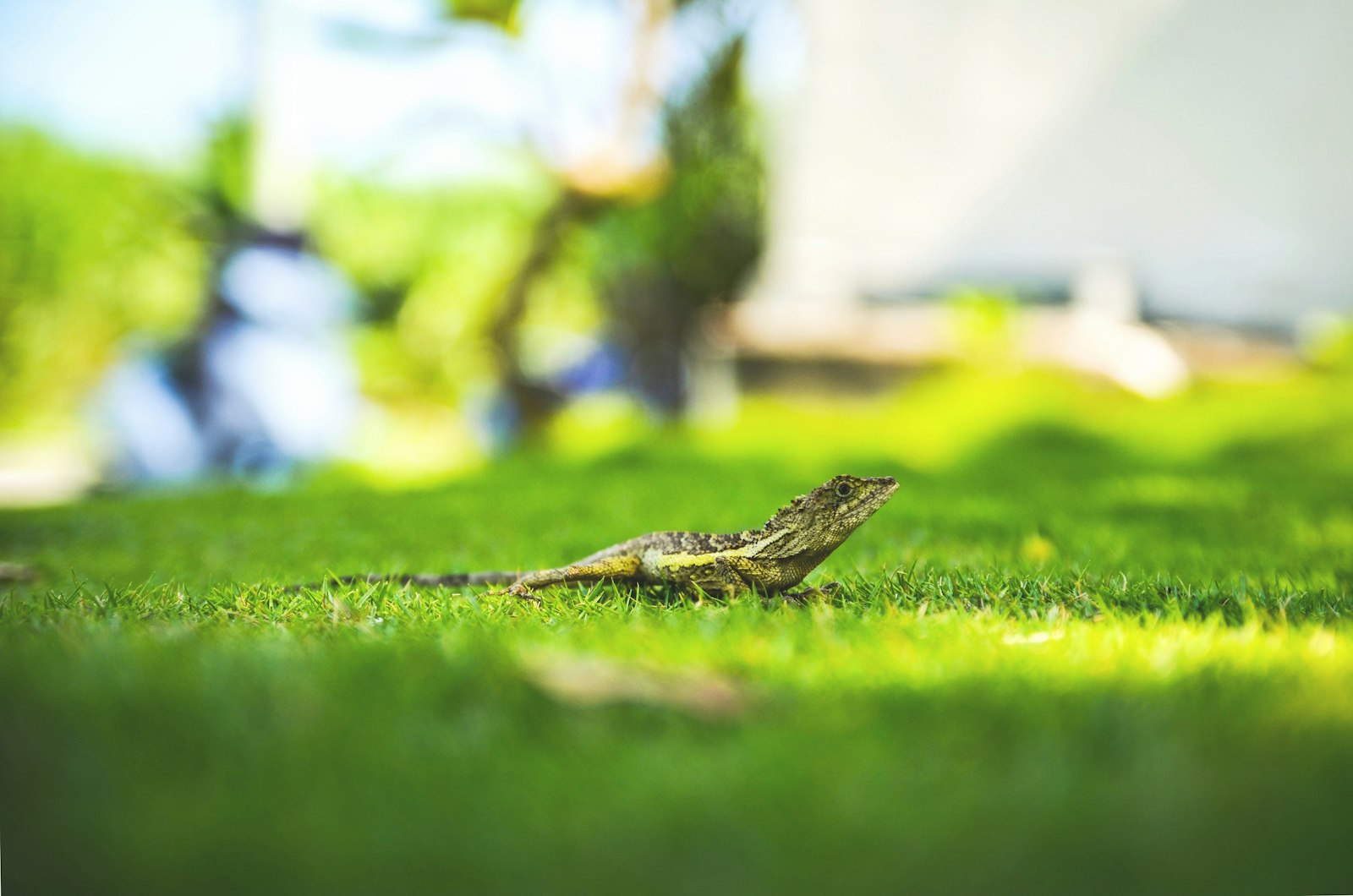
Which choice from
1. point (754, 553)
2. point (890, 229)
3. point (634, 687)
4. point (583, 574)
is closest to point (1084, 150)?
point (890, 229)

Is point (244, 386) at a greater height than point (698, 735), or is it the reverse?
point (244, 386)

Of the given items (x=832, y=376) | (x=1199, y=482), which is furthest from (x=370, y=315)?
(x=1199, y=482)

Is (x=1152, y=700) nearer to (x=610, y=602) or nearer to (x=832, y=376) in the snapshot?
(x=610, y=602)

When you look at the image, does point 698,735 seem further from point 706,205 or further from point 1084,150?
point 706,205

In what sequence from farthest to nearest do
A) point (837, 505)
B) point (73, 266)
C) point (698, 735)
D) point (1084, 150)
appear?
point (73, 266) < point (1084, 150) < point (837, 505) < point (698, 735)

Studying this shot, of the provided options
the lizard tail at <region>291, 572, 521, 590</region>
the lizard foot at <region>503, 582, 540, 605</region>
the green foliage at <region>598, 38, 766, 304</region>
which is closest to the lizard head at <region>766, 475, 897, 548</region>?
the lizard foot at <region>503, 582, 540, 605</region>
